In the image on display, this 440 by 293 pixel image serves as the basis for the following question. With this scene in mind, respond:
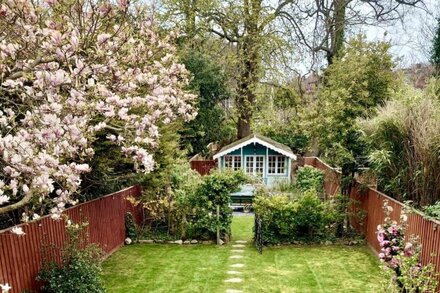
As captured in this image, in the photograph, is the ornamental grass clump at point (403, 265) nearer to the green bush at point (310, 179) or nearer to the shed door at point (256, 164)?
the green bush at point (310, 179)

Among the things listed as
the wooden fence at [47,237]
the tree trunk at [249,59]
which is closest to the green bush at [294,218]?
the wooden fence at [47,237]

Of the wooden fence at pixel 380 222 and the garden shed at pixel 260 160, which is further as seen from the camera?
the garden shed at pixel 260 160

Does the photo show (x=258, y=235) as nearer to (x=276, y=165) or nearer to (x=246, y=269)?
(x=246, y=269)

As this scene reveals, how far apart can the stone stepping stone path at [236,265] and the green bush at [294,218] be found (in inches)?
25.2

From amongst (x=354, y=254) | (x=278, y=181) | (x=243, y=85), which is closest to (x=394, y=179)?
(x=354, y=254)

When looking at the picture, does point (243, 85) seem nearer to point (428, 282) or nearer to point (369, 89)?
point (369, 89)

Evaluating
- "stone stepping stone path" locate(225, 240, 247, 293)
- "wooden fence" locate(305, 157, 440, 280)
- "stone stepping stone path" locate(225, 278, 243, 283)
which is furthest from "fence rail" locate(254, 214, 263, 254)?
"wooden fence" locate(305, 157, 440, 280)

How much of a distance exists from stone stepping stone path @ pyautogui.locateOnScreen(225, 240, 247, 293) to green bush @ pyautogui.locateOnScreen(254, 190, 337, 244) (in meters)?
0.64

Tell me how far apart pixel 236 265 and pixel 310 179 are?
7116 millimetres

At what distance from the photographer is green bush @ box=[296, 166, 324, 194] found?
13.8 metres

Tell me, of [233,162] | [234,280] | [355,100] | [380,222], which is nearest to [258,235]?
[234,280]

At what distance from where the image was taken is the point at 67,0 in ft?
10.7

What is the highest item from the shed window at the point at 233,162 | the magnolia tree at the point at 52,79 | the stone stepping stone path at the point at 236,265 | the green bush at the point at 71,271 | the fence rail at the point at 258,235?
the magnolia tree at the point at 52,79

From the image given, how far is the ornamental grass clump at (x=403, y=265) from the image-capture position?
4.93 meters
